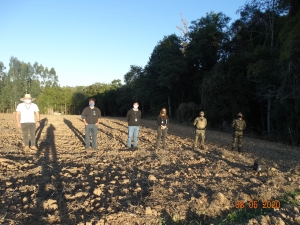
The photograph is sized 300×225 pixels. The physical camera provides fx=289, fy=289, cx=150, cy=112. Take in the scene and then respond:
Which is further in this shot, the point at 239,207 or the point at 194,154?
the point at 194,154

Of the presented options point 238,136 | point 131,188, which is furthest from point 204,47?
point 131,188

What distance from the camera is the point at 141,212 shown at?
14.4ft

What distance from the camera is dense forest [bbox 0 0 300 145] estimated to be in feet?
51.4

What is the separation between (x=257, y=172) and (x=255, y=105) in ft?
59.0

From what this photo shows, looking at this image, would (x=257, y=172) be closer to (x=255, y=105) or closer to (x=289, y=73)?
(x=289, y=73)

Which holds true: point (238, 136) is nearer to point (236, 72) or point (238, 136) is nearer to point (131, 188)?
point (131, 188)

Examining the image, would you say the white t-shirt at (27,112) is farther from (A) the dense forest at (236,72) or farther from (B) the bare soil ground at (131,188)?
(A) the dense forest at (236,72)

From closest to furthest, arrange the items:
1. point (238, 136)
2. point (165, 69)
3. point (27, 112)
Answer: 1. point (27, 112)
2. point (238, 136)
3. point (165, 69)

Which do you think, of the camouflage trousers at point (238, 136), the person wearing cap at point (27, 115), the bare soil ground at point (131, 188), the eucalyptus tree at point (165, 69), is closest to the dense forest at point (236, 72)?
the eucalyptus tree at point (165, 69)

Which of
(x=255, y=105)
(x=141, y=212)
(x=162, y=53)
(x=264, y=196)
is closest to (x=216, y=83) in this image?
(x=255, y=105)
